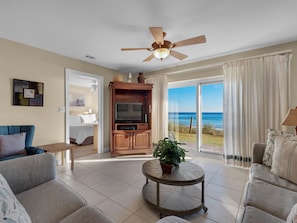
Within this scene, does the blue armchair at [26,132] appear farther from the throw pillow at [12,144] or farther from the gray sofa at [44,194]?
the gray sofa at [44,194]

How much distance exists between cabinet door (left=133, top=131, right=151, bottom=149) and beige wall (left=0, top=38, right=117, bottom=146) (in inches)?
69.3

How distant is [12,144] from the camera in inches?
92.4

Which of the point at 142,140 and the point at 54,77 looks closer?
the point at 54,77

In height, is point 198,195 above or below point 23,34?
below

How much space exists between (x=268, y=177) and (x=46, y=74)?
4.11 m

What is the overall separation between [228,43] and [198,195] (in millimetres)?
2730

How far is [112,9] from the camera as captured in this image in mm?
1894

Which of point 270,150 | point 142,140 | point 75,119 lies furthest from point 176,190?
point 75,119

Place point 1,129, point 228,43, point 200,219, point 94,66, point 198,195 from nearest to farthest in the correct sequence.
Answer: point 200,219 < point 198,195 < point 1,129 < point 228,43 < point 94,66

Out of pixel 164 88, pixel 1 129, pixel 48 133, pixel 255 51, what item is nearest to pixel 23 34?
pixel 1 129

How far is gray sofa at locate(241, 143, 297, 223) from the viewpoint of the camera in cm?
108

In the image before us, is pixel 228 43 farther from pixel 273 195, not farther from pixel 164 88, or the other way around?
pixel 273 195

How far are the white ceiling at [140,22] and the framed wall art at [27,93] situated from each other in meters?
0.77

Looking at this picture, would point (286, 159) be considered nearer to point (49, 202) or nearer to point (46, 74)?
point (49, 202)
